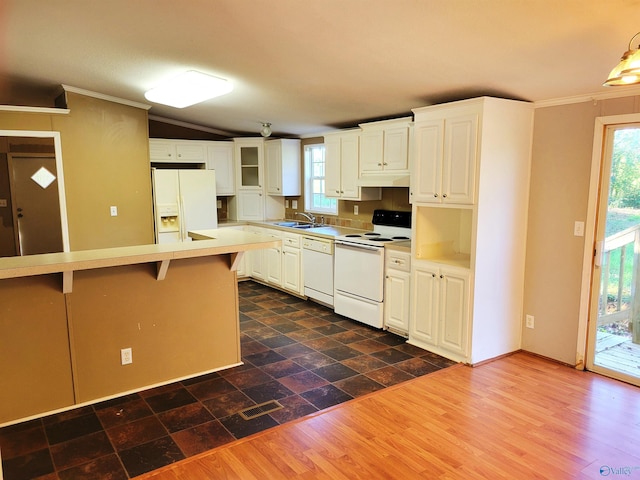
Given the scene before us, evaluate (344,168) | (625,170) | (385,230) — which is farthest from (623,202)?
(344,168)

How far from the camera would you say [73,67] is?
3.83m

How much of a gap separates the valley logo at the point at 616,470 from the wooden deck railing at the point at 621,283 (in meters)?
1.32

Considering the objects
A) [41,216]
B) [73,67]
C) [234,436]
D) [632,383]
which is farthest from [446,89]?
[41,216]

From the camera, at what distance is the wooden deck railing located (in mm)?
3170

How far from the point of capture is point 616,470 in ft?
7.38

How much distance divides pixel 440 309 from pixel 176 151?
4.25m

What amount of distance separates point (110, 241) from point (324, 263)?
2540 mm

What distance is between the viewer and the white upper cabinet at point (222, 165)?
631 centimetres

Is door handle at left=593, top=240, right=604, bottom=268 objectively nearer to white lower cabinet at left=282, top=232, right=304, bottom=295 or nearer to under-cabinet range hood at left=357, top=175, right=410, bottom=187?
under-cabinet range hood at left=357, top=175, right=410, bottom=187

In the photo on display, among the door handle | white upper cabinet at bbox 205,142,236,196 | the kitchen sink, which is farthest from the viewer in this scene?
white upper cabinet at bbox 205,142,236,196

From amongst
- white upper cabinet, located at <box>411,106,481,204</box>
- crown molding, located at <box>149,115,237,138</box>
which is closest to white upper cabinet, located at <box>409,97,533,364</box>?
white upper cabinet, located at <box>411,106,481,204</box>

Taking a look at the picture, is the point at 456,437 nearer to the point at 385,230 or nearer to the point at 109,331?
the point at 109,331

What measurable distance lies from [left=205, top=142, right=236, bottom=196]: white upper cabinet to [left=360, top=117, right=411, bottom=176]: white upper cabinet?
2.48 meters

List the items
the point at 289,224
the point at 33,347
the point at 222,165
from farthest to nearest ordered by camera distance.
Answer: the point at 222,165, the point at 289,224, the point at 33,347
